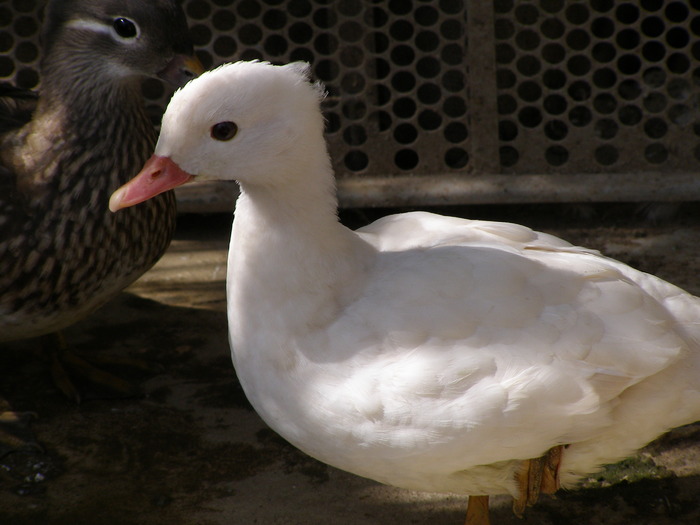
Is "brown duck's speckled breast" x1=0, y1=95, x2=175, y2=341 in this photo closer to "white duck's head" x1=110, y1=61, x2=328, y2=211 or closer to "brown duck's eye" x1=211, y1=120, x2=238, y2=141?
"white duck's head" x1=110, y1=61, x2=328, y2=211

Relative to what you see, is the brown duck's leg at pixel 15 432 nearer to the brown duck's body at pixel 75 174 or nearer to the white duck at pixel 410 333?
the brown duck's body at pixel 75 174

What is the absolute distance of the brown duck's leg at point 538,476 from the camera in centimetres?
237

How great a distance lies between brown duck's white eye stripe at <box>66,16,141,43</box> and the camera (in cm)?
306

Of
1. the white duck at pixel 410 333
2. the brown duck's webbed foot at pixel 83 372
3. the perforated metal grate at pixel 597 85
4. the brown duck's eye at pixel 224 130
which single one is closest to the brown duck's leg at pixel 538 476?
the white duck at pixel 410 333

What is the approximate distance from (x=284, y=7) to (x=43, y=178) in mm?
1870

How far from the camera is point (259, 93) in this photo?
221 centimetres

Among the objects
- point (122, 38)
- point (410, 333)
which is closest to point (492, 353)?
point (410, 333)

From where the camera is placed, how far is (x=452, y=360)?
2189 millimetres

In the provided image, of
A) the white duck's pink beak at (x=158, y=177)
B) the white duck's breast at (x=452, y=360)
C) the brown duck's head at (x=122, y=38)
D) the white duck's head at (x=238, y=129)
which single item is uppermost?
the brown duck's head at (x=122, y=38)

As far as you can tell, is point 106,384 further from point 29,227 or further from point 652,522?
point 652,522

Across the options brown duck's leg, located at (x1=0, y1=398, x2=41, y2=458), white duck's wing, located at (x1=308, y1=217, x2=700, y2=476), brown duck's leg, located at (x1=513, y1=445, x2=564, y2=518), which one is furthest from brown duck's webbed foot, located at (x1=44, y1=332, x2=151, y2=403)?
brown duck's leg, located at (x1=513, y1=445, x2=564, y2=518)

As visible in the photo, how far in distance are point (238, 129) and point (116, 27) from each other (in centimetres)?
111

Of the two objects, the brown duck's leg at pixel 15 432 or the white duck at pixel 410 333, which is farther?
the brown duck's leg at pixel 15 432

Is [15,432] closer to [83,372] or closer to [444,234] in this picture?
[83,372]
